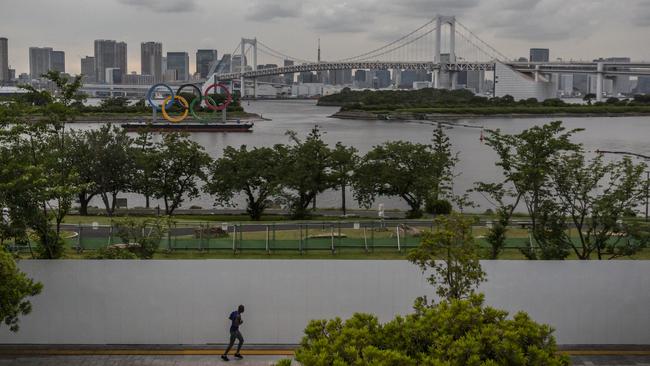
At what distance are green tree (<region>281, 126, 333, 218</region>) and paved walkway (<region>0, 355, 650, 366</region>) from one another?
25.2 ft

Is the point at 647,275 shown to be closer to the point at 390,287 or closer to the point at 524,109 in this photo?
the point at 390,287

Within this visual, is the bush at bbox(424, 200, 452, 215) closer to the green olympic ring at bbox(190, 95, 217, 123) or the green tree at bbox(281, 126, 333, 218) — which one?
the green tree at bbox(281, 126, 333, 218)

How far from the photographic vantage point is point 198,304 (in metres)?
4.87

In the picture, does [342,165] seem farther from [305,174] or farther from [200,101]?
[200,101]

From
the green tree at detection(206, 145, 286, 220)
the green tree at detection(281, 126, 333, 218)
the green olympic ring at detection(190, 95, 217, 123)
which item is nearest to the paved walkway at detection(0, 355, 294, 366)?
the green tree at detection(281, 126, 333, 218)

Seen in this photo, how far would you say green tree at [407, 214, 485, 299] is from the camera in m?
4.48

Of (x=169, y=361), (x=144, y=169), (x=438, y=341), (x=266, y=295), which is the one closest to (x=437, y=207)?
(x=144, y=169)

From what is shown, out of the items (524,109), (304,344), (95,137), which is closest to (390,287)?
(304,344)

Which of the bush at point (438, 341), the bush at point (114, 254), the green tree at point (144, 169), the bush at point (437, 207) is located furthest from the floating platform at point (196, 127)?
the bush at point (438, 341)

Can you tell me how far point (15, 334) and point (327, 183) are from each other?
847cm

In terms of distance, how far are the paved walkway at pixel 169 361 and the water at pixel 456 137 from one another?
1090 cm

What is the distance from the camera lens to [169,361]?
461cm

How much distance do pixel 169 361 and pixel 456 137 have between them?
2872cm

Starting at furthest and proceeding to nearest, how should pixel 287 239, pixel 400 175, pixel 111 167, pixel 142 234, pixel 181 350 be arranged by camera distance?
pixel 111 167
pixel 400 175
pixel 287 239
pixel 142 234
pixel 181 350
